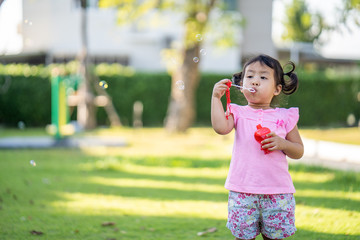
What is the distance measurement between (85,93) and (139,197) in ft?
35.1

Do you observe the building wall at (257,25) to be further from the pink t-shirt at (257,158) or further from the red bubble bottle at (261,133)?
the red bubble bottle at (261,133)

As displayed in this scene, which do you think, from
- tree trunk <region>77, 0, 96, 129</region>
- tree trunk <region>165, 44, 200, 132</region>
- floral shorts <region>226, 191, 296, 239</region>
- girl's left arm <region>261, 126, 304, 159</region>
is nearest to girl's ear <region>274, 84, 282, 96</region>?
girl's left arm <region>261, 126, 304, 159</region>

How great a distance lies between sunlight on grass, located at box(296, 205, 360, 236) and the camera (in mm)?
3893

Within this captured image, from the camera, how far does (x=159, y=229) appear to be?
3.98 m

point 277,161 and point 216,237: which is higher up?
point 277,161

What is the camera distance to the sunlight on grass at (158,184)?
6066 mm

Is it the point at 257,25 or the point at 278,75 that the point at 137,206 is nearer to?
the point at 278,75

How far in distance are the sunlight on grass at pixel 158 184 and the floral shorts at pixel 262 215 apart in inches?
120

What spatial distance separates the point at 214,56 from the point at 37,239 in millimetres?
19585

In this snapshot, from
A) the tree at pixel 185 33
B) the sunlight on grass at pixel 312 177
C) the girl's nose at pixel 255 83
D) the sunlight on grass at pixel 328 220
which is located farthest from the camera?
the tree at pixel 185 33

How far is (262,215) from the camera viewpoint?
9.05 feet

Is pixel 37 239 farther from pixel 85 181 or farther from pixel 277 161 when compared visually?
pixel 85 181

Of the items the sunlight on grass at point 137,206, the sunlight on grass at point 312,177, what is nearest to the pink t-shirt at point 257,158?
the sunlight on grass at point 137,206

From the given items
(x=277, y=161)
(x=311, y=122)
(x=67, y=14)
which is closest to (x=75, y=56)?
(x=67, y=14)
